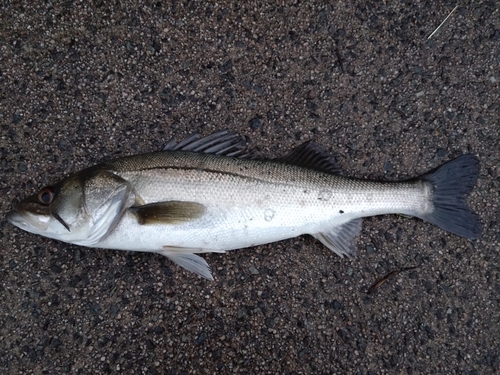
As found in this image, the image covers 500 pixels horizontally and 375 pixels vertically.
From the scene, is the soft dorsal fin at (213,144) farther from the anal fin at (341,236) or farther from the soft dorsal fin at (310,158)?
the anal fin at (341,236)

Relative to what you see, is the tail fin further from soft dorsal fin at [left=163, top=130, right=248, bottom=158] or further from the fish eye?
the fish eye

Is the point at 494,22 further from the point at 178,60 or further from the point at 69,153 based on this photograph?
the point at 69,153

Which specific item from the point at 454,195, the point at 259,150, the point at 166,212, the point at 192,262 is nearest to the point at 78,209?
the point at 166,212

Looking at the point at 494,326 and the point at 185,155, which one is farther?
the point at 494,326

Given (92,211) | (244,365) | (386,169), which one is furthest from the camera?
(386,169)

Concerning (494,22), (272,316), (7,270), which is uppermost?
(494,22)

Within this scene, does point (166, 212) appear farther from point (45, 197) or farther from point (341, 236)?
point (341, 236)

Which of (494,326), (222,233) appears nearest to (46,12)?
(222,233)

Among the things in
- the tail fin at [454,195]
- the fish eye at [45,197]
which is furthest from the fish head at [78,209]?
the tail fin at [454,195]
